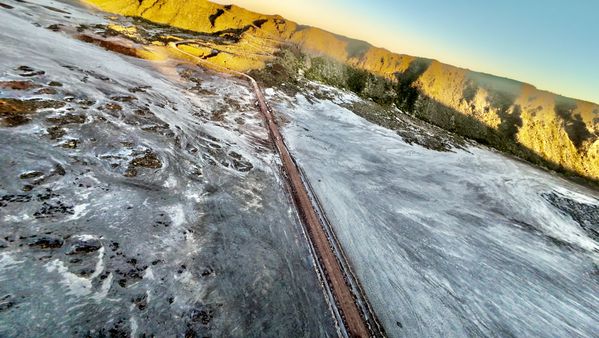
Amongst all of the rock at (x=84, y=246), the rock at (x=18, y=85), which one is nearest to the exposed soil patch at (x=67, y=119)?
the rock at (x=18, y=85)

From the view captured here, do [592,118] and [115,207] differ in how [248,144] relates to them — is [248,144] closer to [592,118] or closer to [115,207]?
[115,207]

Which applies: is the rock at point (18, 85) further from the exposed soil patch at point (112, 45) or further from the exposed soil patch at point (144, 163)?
the exposed soil patch at point (112, 45)

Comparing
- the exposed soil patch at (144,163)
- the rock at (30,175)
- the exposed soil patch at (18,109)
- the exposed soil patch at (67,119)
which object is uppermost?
the exposed soil patch at (18,109)

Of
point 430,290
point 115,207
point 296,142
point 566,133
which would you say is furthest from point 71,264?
point 566,133

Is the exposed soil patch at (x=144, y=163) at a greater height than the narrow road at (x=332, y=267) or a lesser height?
greater

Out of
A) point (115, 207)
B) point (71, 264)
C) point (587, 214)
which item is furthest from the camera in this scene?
point (587, 214)

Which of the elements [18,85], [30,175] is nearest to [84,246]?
[30,175]

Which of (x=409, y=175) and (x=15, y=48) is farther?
(x=409, y=175)
